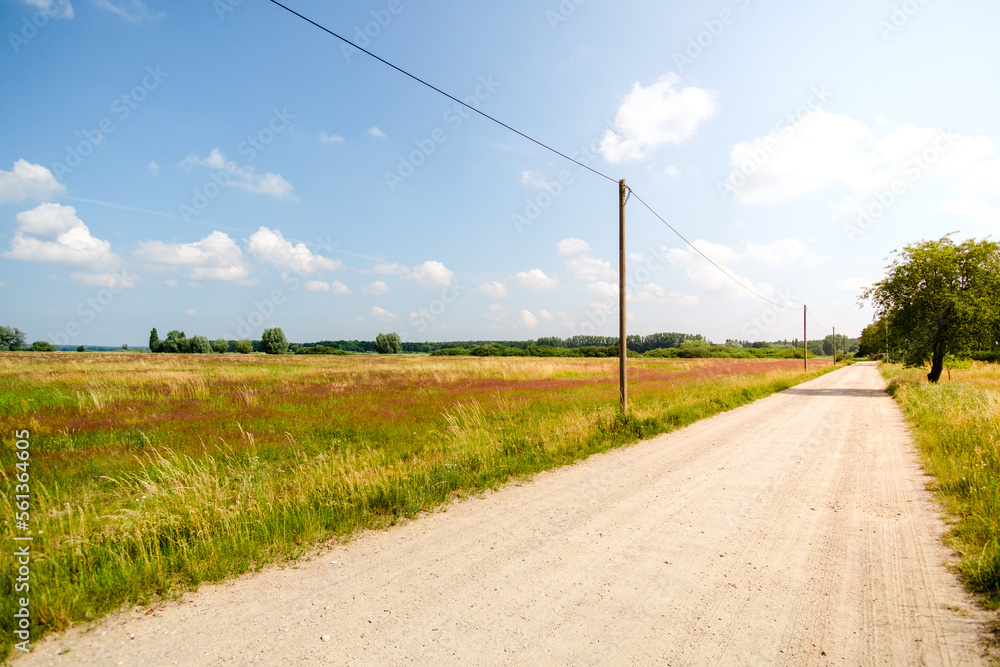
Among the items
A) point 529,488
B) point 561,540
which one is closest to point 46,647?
point 561,540

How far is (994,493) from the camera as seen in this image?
18.8 ft

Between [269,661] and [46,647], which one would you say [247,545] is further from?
[269,661]

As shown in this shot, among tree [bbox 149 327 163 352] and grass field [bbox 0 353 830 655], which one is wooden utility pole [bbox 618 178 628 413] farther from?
tree [bbox 149 327 163 352]

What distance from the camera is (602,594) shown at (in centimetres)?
381

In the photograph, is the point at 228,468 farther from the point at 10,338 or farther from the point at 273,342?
the point at 273,342

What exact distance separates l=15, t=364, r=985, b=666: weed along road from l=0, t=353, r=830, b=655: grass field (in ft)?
1.77

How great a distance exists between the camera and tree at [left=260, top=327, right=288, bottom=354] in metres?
105

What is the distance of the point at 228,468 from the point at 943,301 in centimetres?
3687

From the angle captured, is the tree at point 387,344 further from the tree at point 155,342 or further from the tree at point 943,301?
the tree at point 943,301

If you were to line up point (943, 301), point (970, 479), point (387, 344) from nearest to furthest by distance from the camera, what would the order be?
point (970, 479)
point (943, 301)
point (387, 344)

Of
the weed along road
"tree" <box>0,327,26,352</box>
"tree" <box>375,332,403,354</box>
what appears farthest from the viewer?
"tree" <box>375,332,403,354</box>

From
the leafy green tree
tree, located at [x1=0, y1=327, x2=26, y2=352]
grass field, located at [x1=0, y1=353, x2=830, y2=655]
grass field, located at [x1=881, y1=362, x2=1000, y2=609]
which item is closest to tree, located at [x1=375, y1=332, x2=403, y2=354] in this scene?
the leafy green tree

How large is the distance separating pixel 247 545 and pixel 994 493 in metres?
9.76

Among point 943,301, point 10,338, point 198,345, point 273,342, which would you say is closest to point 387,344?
point 273,342
